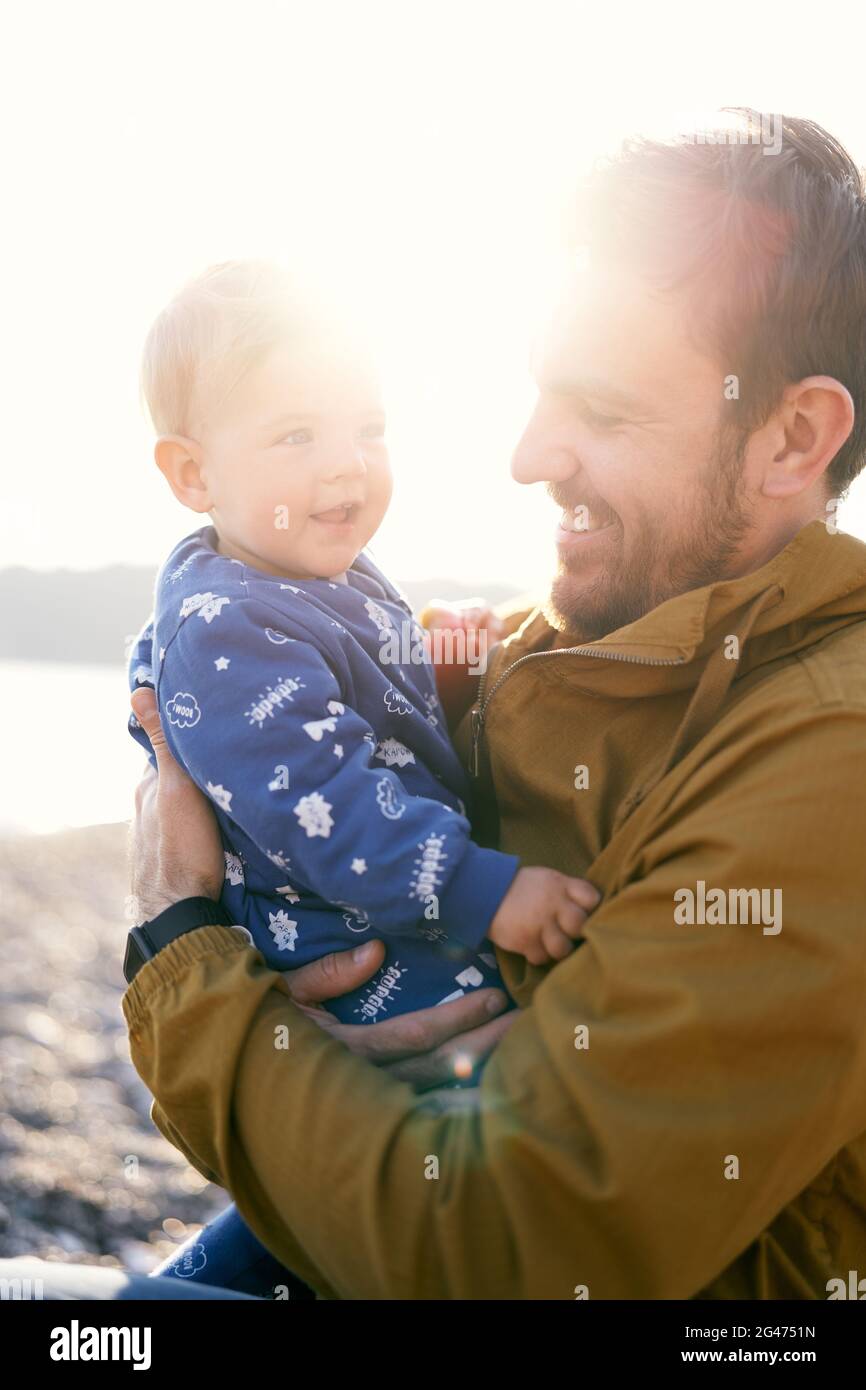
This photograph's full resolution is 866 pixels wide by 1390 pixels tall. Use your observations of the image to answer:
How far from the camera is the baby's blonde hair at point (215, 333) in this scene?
242cm

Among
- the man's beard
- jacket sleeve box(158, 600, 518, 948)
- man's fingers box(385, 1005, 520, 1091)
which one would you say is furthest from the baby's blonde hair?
man's fingers box(385, 1005, 520, 1091)

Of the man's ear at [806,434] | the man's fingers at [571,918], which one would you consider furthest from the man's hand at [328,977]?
the man's ear at [806,434]

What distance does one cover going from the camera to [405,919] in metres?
2.17

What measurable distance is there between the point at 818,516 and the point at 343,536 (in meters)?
1.05

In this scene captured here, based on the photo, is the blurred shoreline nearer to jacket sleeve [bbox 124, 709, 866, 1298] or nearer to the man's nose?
jacket sleeve [bbox 124, 709, 866, 1298]

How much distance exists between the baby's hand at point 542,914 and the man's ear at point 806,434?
1.00 meters

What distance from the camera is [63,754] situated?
15.7 meters

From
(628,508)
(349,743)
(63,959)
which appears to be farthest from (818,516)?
(63,959)

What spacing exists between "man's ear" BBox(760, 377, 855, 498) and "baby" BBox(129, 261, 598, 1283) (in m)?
0.83

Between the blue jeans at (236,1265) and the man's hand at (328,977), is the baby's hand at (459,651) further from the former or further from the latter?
the blue jeans at (236,1265)

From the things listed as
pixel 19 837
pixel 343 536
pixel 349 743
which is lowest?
pixel 19 837

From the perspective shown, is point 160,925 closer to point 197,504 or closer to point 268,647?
point 268,647

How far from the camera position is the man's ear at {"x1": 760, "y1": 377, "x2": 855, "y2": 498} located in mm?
2543

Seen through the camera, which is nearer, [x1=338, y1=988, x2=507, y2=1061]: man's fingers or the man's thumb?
[x1=338, y1=988, x2=507, y2=1061]: man's fingers
